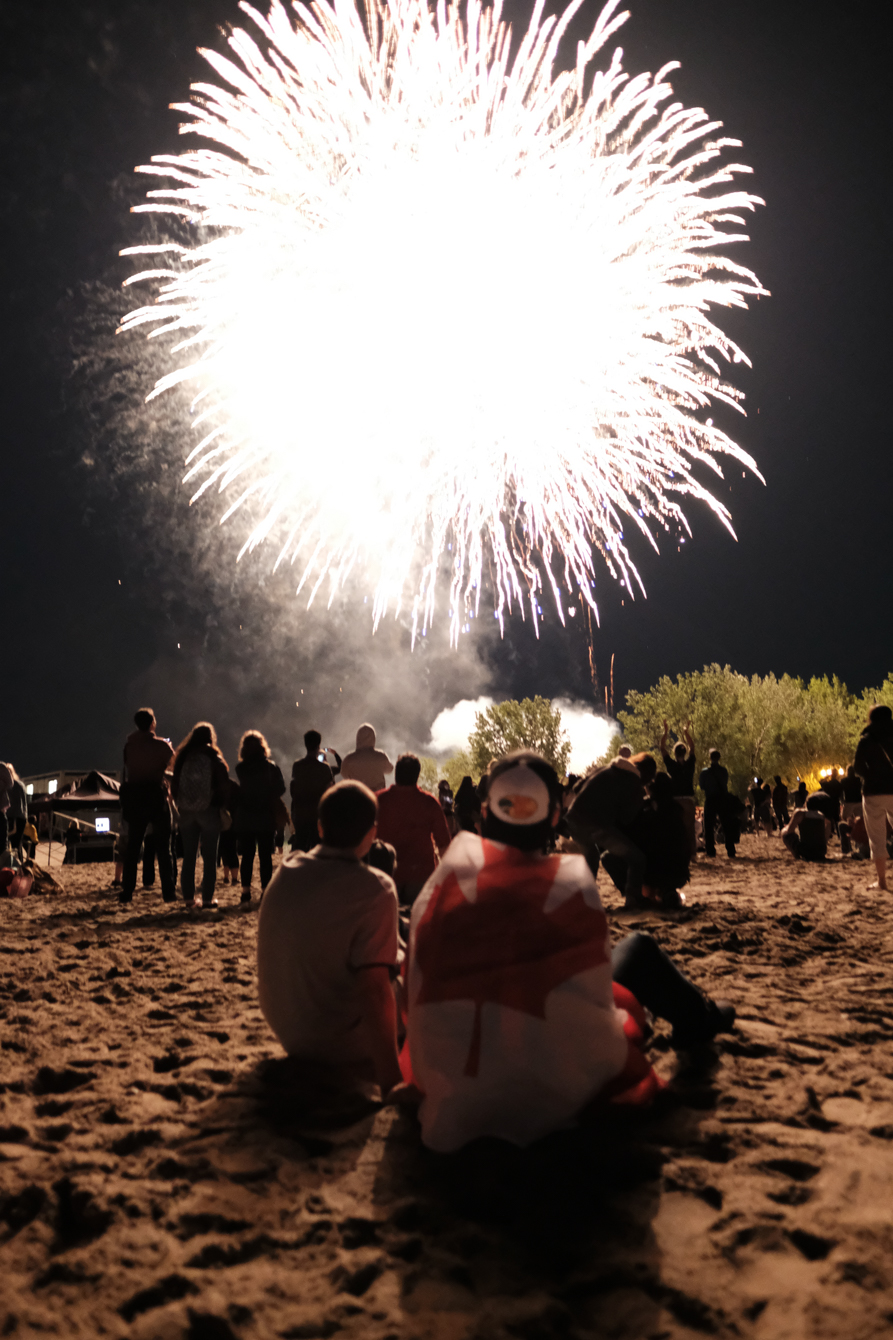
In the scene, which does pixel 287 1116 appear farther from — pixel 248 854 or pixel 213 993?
pixel 248 854

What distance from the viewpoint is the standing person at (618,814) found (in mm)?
7430

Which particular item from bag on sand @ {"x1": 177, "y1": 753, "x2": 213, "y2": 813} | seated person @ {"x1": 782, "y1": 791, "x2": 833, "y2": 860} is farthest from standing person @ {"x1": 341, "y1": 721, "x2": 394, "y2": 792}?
seated person @ {"x1": 782, "y1": 791, "x2": 833, "y2": 860}

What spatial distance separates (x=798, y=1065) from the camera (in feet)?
11.0

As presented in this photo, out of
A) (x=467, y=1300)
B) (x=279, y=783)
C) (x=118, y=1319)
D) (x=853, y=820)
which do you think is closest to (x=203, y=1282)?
(x=118, y=1319)

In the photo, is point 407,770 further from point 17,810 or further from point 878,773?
point 17,810

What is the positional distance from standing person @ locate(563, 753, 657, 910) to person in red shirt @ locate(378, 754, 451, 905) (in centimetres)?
161

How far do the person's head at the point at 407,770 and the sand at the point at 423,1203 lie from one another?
9.69 ft

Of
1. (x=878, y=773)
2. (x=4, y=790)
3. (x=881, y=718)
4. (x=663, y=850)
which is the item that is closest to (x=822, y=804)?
(x=878, y=773)

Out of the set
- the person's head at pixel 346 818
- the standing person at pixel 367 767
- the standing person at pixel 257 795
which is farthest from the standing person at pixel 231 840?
the person's head at pixel 346 818

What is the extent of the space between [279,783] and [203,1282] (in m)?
7.12

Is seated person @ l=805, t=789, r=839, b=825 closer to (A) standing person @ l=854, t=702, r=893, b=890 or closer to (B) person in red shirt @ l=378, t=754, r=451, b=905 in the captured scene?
(A) standing person @ l=854, t=702, r=893, b=890

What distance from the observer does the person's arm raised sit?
311 centimetres

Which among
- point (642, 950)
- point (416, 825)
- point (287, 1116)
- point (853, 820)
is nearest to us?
point (287, 1116)

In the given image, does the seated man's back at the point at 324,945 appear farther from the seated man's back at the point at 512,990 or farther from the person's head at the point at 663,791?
the person's head at the point at 663,791
